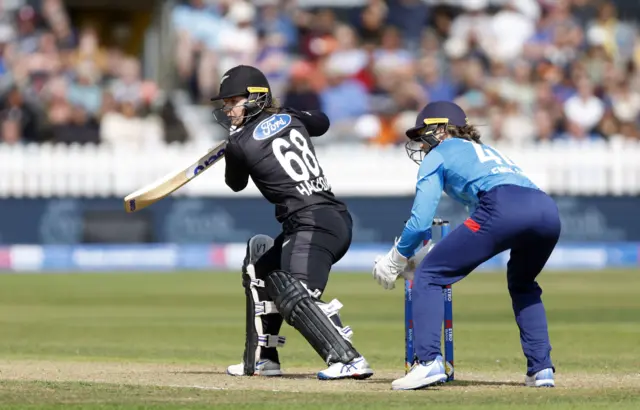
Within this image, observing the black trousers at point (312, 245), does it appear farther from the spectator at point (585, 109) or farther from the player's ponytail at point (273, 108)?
the spectator at point (585, 109)

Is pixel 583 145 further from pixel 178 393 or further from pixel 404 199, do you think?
pixel 178 393

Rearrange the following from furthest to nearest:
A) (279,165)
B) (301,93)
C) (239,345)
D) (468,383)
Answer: (301,93), (239,345), (279,165), (468,383)

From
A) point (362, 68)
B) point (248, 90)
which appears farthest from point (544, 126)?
point (248, 90)

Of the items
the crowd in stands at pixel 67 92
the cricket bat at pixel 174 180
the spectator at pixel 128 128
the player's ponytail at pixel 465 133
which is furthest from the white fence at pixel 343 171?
the player's ponytail at pixel 465 133

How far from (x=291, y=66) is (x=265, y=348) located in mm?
11642

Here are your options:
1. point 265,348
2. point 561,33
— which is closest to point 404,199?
point 561,33

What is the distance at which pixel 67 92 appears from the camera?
18.8 metres

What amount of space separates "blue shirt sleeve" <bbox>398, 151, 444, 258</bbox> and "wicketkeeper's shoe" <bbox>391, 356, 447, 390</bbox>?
1.93ft

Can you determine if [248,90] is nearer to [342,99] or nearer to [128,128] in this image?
[128,128]

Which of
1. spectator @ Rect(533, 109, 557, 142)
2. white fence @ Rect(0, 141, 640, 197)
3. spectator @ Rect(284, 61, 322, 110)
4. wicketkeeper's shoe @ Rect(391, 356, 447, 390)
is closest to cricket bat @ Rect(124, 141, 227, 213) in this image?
wicketkeeper's shoe @ Rect(391, 356, 447, 390)

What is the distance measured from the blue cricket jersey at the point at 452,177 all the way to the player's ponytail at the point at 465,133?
0.32ft

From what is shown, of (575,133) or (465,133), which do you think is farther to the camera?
(575,133)

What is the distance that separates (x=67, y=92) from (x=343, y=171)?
3905mm

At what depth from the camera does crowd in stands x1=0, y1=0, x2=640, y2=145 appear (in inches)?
733
